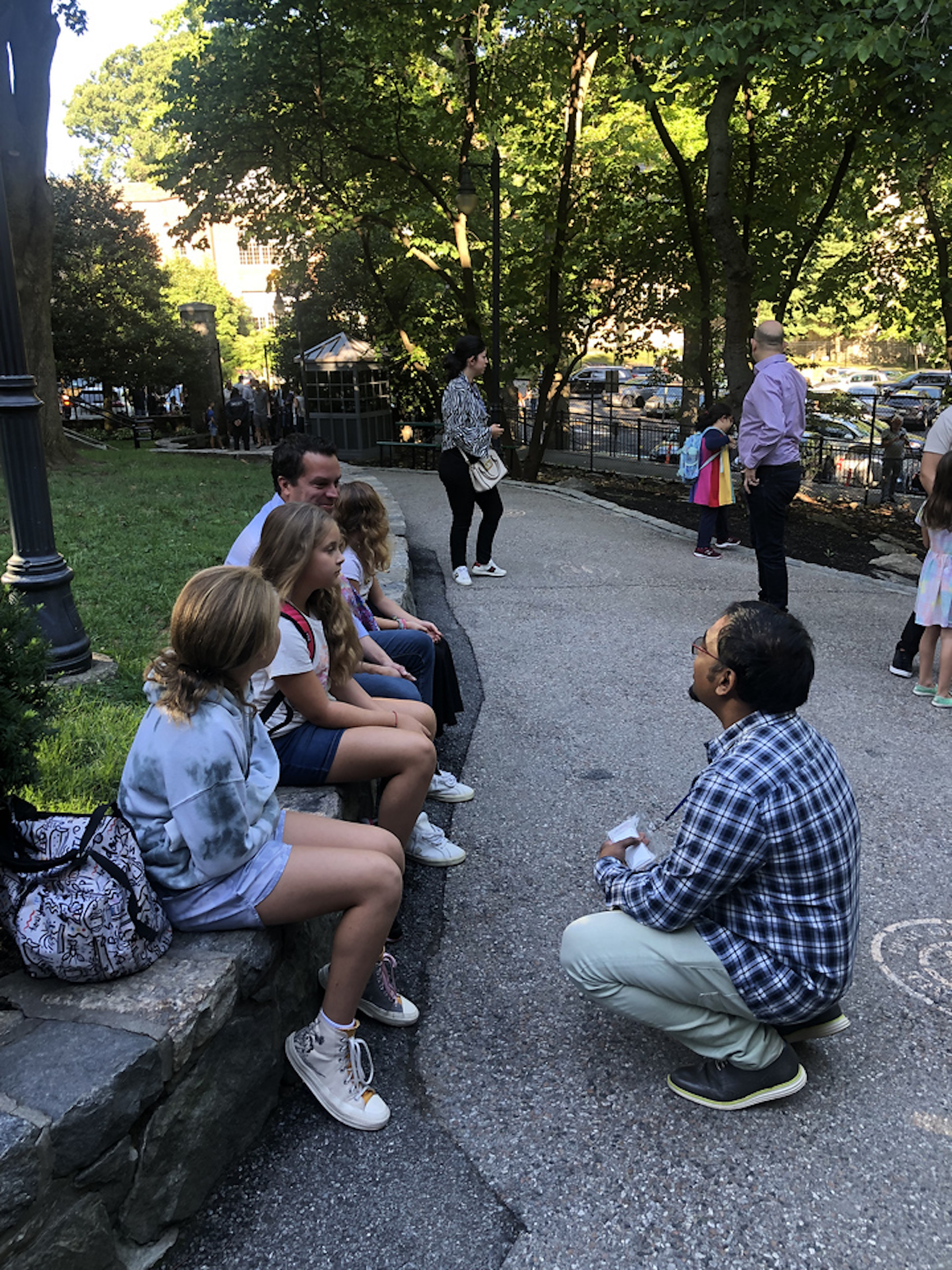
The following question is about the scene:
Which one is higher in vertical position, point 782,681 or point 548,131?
point 548,131

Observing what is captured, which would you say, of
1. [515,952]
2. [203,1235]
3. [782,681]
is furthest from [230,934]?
[782,681]

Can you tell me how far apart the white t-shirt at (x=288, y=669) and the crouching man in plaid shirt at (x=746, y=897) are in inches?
48.0

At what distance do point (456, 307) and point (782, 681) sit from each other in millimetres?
16261

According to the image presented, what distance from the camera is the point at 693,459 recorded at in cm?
939

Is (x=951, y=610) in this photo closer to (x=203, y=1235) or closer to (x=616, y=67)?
(x=203, y=1235)

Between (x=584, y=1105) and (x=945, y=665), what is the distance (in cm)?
380

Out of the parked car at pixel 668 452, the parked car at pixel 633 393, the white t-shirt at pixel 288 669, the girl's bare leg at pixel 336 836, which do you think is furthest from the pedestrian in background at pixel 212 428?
the girl's bare leg at pixel 336 836

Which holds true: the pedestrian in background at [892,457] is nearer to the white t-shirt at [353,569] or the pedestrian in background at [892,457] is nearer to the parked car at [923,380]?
the white t-shirt at [353,569]

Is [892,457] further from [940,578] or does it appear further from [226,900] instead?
[226,900]

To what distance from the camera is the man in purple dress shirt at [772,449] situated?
6.77 metres

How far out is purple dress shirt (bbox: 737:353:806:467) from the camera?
6762mm

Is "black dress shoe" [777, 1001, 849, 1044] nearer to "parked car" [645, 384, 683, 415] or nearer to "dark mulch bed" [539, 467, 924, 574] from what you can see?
"dark mulch bed" [539, 467, 924, 574]

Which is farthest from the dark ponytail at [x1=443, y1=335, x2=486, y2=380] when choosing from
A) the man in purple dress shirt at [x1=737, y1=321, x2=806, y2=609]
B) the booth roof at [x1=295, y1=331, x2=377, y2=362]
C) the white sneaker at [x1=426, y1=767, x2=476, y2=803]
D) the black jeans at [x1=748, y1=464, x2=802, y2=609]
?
the booth roof at [x1=295, y1=331, x2=377, y2=362]

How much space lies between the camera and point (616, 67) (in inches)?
523
